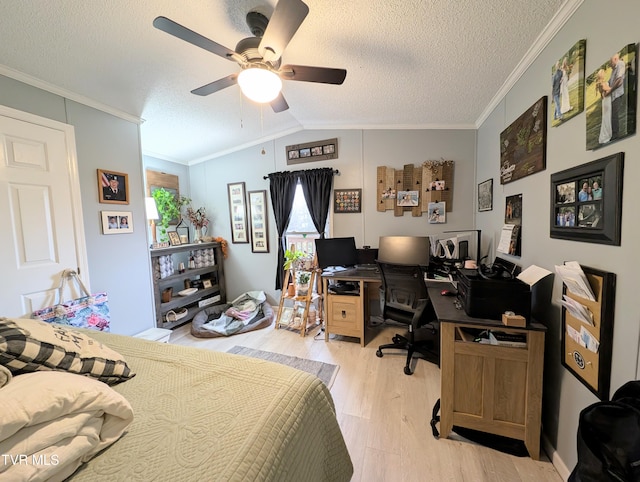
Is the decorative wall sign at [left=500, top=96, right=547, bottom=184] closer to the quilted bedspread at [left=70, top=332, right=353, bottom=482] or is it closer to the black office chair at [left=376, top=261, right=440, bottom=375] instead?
the black office chair at [left=376, top=261, right=440, bottom=375]

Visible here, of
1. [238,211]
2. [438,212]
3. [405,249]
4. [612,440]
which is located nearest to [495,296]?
[612,440]

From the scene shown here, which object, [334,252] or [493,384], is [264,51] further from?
[493,384]

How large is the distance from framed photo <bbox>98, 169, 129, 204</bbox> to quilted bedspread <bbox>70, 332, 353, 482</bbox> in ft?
5.63

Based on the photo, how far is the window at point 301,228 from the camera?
3506mm

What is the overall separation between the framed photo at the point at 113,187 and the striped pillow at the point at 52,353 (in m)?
1.70

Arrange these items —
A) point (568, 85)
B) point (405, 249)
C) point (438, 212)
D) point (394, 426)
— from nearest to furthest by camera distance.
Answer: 1. point (568, 85)
2. point (394, 426)
3. point (405, 249)
4. point (438, 212)

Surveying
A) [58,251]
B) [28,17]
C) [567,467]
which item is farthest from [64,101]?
[567,467]

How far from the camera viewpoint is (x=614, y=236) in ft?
3.28

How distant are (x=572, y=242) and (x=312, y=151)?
278 cm

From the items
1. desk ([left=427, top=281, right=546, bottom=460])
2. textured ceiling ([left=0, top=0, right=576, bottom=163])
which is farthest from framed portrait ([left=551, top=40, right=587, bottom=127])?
desk ([left=427, top=281, right=546, bottom=460])

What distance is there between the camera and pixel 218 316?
138 inches

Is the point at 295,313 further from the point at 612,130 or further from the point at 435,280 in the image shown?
the point at 612,130

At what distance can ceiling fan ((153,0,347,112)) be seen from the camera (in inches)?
44.7

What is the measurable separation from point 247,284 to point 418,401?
2.82m
